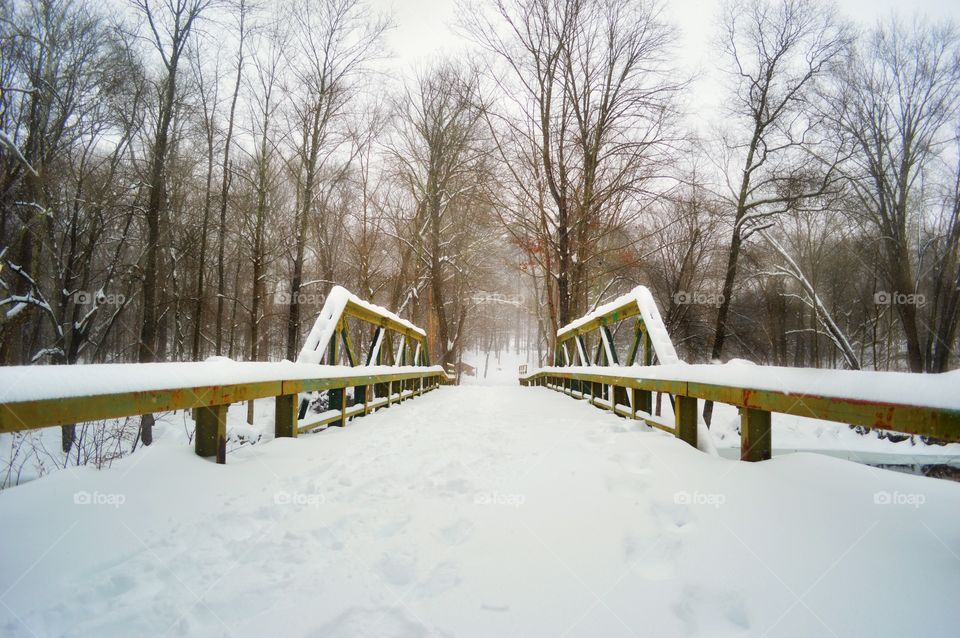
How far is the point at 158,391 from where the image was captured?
1783mm

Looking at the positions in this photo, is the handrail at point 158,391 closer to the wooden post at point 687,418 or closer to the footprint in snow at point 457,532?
the footprint in snow at point 457,532

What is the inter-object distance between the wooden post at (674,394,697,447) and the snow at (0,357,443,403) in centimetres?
290

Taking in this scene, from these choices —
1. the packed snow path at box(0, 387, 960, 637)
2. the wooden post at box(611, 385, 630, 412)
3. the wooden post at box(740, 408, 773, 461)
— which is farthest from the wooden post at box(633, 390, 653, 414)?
the wooden post at box(740, 408, 773, 461)

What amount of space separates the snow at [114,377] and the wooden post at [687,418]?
9.53 feet

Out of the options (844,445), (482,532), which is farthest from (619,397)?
(844,445)

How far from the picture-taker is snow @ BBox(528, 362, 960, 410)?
4.23 feet

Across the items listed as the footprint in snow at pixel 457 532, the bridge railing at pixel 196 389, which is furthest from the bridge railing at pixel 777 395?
the bridge railing at pixel 196 389

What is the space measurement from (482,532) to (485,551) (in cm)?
16

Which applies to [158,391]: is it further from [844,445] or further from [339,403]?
[844,445]

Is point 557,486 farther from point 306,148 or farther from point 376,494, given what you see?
point 306,148

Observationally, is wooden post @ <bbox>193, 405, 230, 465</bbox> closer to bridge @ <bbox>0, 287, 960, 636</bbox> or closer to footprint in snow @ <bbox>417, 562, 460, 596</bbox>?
bridge @ <bbox>0, 287, 960, 636</bbox>

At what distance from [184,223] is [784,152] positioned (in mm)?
22076

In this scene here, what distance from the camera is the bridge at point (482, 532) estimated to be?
4.01 ft

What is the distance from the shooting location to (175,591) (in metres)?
1.35
